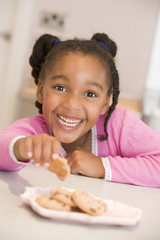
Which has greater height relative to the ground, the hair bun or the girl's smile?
the hair bun

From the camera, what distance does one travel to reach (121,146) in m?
1.28

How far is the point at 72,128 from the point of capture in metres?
1.17

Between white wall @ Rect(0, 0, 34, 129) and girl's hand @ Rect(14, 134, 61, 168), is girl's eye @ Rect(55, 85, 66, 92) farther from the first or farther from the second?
white wall @ Rect(0, 0, 34, 129)

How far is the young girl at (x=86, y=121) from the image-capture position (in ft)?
3.48

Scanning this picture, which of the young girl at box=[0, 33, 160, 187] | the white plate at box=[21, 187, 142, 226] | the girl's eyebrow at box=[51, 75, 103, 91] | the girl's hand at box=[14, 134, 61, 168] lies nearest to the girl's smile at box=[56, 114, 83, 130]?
the young girl at box=[0, 33, 160, 187]

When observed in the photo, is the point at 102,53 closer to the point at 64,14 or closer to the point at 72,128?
the point at 72,128

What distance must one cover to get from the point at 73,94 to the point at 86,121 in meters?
0.13

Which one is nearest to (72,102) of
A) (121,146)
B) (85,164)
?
(85,164)

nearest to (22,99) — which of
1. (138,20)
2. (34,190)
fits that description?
(138,20)

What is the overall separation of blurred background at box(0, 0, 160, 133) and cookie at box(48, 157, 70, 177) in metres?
2.27

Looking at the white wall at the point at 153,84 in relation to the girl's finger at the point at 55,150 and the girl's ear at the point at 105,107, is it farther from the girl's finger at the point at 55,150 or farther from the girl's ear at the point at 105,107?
the girl's finger at the point at 55,150

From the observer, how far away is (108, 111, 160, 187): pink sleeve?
1.07 meters

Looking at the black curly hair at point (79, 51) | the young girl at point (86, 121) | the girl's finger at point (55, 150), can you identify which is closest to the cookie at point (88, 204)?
the girl's finger at point (55, 150)

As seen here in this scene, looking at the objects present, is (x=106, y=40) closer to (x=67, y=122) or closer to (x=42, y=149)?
(x=67, y=122)
